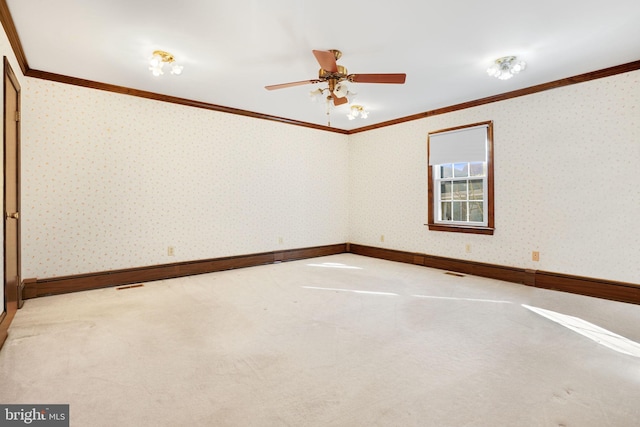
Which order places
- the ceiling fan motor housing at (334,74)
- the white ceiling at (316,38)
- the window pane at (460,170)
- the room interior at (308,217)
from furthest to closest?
the window pane at (460,170) < the ceiling fan motor housing at (334,74) < the white ceiling at (316,38) < the room interior at (308,217)

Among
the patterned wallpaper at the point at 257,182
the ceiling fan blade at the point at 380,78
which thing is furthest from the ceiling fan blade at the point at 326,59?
the patterned wallpaper at the point at 257,182

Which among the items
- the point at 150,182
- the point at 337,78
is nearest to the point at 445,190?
the point at 337,78

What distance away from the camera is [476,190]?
15.9 feet

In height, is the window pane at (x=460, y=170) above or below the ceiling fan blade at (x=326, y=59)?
below

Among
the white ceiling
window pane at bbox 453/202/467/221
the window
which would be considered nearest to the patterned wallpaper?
the window

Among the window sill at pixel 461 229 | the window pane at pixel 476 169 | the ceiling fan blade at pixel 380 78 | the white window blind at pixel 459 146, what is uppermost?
the ceiling fan blade at pixel 380 78

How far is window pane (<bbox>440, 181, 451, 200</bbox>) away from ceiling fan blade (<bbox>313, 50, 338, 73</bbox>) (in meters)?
3.01

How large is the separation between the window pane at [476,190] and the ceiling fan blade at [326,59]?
2965 mm

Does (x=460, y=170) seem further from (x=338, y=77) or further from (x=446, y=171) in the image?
(x=338, y=77)

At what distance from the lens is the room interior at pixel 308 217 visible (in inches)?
77.0

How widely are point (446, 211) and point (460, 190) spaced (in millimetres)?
400

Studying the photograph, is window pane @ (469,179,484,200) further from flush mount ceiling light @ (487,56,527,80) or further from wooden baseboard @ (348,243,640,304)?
flush mount ceiling light @ (487,56,527,80)

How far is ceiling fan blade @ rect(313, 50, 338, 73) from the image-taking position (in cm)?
266

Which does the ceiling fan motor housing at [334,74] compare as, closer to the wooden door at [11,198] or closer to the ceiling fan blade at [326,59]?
the ceiling fan blade at [326,59]
